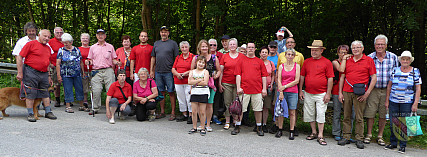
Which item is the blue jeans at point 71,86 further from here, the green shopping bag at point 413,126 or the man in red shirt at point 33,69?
the green shopping bag at point 413,126

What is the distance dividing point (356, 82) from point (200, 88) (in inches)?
111

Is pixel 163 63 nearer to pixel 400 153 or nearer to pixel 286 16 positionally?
pixel 400 153

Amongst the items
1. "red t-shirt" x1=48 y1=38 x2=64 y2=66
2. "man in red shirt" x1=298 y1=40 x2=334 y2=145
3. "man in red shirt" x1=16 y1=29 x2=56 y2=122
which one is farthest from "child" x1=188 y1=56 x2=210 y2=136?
"red t-shirt" x1=48 y1=38 x2=64 y2=66

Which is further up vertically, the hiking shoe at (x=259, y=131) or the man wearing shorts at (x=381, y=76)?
the man wearing shorts at (x=381, y=76)

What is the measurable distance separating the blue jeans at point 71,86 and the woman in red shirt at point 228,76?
378cm

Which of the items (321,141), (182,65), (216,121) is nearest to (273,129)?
(321,141)

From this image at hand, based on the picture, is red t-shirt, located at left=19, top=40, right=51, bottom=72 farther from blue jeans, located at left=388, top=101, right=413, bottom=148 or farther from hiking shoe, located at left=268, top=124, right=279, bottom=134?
blue jeans, located at left=388, top=101, right=413, bottom=148

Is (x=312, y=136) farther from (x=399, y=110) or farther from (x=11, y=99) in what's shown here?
(x=11, y=99)

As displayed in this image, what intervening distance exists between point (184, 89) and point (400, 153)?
430 cm

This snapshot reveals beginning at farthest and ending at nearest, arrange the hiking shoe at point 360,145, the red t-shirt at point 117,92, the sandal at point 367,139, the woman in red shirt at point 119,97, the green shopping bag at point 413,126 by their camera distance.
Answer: the red t-shirt at point 117,92
the woman in red shirt at point 119,97
the sandal at point 367,139
the hiking shoe at point 360,145
the green shopping bag at point 413,126

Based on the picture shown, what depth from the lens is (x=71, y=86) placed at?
773 centimetres

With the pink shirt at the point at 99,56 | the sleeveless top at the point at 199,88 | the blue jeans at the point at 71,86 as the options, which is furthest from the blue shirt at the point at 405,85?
the blue jeans at the point at 71,86

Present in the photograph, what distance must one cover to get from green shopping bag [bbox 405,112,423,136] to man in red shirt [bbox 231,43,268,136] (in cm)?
243

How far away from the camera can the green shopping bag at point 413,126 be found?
4.92 metres
